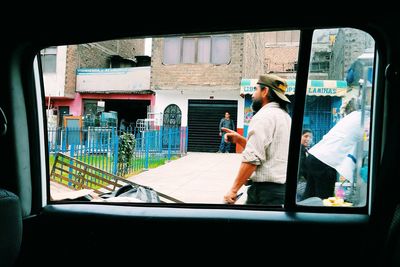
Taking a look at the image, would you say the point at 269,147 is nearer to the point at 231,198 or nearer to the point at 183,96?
the point at 231,198

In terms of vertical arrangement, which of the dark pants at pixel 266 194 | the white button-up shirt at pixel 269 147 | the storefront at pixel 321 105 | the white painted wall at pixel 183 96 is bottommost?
the dark pants at pixel 266 194

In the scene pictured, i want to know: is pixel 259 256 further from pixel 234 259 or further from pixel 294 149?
pixel 294 149

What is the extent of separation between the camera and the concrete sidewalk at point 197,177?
2.69 m

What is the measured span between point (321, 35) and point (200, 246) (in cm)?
137

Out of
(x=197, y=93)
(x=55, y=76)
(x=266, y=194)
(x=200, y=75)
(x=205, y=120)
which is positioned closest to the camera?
(x=266, y=194)

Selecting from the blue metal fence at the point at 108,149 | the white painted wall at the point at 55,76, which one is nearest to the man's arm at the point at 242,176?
the white painted wall at the point at 55,76

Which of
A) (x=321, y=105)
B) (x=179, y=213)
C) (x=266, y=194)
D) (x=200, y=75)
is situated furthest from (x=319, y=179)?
(x=200, y=75)

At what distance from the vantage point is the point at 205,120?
7.51 m

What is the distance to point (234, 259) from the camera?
6.59 feet

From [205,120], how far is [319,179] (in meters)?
5.40

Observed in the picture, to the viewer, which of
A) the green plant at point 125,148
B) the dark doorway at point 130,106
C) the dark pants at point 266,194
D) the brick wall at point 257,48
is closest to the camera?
the dark pants at point 266,194

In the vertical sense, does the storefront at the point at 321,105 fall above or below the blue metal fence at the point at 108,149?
above

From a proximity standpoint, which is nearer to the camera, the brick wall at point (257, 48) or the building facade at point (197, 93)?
the brick wall at point (257, 48)

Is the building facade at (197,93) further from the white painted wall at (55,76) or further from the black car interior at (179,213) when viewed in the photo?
the black car interior at (179,213)
